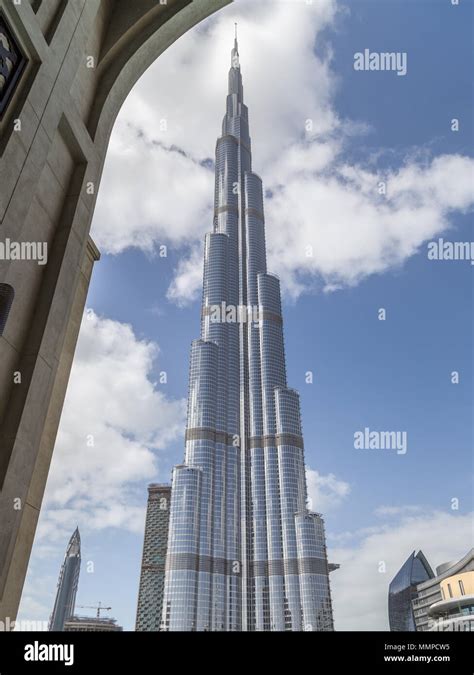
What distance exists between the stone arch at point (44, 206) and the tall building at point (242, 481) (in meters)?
127

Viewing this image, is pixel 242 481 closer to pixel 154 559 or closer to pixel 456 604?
pixel 154 559

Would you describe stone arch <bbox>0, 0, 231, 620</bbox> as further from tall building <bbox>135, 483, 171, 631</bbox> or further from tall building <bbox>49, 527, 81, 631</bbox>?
tall building <bbox>49, 527, 81, 631</bbox>

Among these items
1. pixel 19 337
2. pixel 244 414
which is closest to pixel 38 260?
pixel 19 337

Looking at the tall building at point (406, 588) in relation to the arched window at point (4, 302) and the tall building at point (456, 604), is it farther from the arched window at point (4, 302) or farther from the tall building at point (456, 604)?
the arched window at point (4, 302)

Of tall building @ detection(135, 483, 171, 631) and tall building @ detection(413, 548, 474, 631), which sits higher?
tall building @ detection(135, 483, 171, 631)

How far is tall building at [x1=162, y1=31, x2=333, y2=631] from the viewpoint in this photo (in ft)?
400

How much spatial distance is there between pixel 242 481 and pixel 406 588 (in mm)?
52317

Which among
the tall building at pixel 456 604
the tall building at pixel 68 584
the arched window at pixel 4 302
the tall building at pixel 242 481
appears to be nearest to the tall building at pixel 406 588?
the tall building at pixel 242 481

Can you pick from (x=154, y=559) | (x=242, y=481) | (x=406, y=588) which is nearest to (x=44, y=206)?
(x=242, y=481)

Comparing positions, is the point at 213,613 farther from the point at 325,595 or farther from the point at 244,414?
the point at 244,414

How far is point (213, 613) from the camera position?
120 metres

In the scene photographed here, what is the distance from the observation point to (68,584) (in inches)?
6235

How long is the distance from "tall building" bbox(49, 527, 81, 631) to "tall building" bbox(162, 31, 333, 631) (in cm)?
5276

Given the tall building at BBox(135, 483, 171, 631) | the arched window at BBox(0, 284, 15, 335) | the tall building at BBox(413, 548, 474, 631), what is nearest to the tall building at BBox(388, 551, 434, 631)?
the tall building at BBox(413, 548, 474, 631)
